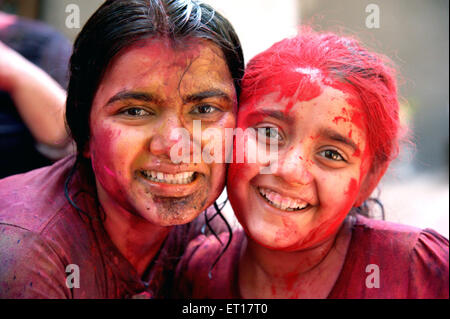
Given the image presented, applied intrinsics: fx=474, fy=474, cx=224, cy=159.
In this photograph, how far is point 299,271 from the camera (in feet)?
6.17

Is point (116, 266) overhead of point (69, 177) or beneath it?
beneath

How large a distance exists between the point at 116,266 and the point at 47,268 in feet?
1.06

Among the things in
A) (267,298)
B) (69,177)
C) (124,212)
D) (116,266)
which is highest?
(69,177)

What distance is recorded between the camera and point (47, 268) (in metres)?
1.53

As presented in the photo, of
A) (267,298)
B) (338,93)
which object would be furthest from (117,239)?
(338,93)

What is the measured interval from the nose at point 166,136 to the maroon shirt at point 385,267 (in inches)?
27.3

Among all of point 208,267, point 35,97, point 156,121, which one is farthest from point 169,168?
point 35,97

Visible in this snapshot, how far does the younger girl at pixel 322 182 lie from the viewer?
1.65m

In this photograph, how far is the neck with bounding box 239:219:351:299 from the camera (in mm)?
1849

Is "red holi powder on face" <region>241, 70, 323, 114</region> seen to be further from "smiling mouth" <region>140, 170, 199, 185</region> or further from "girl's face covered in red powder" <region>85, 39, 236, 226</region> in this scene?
"smiling mouth" <region>140, 170, 199, 185</region>

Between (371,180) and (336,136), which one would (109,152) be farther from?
(371,180)

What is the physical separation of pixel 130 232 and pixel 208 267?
39 centimetres

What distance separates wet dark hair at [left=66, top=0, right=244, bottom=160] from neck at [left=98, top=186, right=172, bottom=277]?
303 mm

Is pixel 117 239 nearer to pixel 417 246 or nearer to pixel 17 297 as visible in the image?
pixel 17 297
